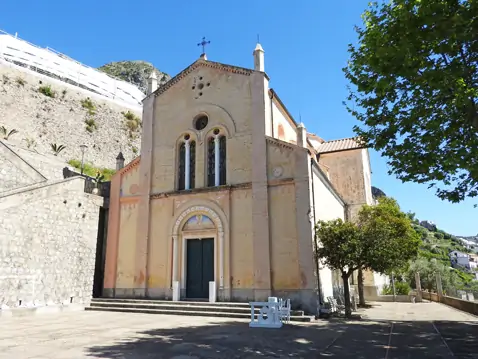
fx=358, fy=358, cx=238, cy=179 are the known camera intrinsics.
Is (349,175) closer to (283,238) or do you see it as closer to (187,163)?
(283,238)

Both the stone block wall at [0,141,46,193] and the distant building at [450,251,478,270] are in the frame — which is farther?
the distant building at [450,251,478,270]

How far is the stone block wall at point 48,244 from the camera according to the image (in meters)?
13.6

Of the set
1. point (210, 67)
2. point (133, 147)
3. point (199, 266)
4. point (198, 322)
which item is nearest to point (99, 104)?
point (133, 147)

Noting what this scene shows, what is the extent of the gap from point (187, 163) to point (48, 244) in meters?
7.23

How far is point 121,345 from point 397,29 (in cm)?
973

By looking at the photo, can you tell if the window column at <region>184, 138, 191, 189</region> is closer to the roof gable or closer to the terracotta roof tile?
the roof gable

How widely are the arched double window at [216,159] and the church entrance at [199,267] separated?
2895 mm

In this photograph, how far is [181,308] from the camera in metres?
15.0

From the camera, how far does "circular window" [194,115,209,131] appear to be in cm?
1845

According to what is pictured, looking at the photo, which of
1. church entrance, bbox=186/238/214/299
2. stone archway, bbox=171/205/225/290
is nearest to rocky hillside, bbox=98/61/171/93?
stone archway, bbox=171/205/225/290

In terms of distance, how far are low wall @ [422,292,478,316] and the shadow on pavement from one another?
16.8 ft

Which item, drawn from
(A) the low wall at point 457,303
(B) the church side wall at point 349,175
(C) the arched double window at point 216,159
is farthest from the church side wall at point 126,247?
(A) the low wall at point 457,303

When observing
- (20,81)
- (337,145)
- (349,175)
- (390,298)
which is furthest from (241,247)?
(20,81)

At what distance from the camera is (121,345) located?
26.4 ft
